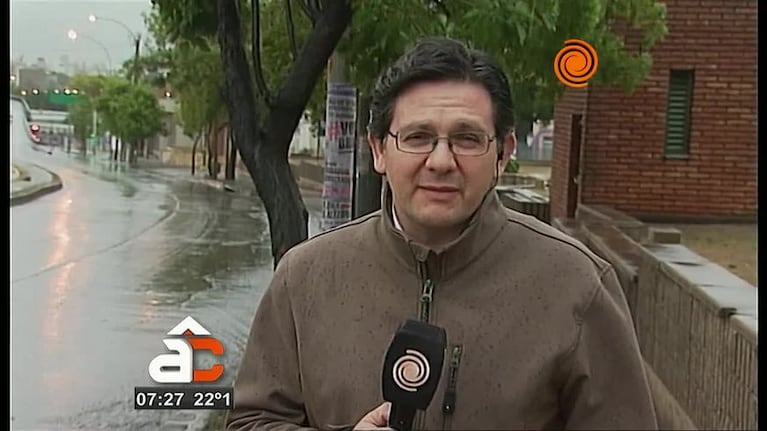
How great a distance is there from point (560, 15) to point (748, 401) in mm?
1404

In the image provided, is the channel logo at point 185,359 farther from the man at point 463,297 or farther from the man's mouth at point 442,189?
the man's mouth at point 442,189

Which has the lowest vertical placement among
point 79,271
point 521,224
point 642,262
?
point 79,271

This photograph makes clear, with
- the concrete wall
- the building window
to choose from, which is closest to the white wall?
the concrete wall

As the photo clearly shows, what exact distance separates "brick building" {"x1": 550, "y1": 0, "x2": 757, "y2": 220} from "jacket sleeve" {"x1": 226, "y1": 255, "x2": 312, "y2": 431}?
5.15 meters

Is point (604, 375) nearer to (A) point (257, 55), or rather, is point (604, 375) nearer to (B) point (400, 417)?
(B) point (400, 417)

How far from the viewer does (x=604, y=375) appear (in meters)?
1.63

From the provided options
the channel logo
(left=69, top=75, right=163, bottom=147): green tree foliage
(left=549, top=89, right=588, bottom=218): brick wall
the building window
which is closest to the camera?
the channel logo

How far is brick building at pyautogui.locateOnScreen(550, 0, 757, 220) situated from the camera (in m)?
6.81

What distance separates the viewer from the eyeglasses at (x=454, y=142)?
5.37 feet

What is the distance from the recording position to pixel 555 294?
64.4 inches

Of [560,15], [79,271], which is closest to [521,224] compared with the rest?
[560,15]

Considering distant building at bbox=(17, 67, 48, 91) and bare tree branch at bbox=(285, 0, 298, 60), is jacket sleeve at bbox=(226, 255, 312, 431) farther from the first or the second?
distant building at bbox=(17, 67, 48, 91)

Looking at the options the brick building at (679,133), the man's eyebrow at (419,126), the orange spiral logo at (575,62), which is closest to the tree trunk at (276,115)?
the orange spiral logo at (575,62)

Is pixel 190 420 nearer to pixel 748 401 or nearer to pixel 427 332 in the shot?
pixel 748 401
